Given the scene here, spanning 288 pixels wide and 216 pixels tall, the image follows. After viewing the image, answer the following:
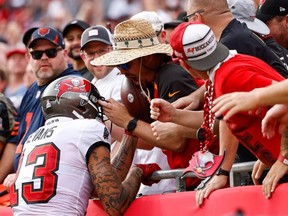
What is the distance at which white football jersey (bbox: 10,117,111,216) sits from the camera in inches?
259

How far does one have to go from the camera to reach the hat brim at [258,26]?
726 centimetres

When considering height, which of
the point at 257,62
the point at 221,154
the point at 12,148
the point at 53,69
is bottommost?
the point at 12,148

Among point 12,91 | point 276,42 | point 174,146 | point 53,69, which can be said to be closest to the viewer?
point 174,146

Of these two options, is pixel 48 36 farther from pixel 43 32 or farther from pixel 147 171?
pixel 147 171

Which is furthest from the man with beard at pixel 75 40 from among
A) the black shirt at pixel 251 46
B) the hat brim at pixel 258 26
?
the black shirt at pixel 251 46

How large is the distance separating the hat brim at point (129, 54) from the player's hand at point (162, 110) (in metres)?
0.69

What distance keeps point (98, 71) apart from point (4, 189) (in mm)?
1380

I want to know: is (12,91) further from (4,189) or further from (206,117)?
(206,117)

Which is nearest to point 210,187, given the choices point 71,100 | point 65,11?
point 71,100

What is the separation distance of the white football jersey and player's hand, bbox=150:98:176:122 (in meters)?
0.48

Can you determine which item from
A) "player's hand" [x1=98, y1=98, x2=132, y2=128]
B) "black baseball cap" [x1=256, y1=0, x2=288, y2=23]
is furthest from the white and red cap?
"black baseball cap" [x1=256, y1=0, x2=288, y2=23]

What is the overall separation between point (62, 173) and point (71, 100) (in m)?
0.60

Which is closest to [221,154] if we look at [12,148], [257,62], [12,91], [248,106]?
[257,62]

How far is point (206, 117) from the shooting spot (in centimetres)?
638
